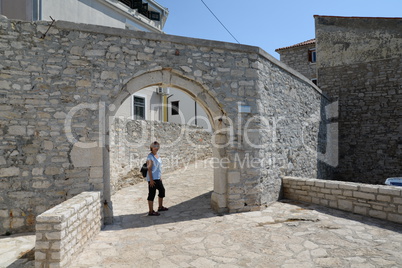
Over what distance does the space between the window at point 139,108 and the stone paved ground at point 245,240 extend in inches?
396

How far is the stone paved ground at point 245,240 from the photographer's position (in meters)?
3.26

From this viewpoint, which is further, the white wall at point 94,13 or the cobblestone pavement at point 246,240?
the white wall at point 94,13

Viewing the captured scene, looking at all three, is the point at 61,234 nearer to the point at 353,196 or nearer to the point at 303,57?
the point at 353,196

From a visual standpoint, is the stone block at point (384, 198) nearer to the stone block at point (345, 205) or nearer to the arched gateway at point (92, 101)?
the stone block at point (345, 205)

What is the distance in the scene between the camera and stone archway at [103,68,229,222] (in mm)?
4898

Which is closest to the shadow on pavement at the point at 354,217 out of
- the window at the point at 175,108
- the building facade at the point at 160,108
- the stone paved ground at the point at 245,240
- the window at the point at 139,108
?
the stone paved ground at the point at 245,240

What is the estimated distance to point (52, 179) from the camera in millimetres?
4504

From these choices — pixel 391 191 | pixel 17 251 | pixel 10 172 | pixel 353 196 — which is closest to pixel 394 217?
pixel 391 191

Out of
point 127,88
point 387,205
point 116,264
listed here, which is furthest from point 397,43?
point 116,264

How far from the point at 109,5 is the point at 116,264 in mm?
11859

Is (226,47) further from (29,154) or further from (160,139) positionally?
(160,139)

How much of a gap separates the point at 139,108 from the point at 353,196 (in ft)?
42.1

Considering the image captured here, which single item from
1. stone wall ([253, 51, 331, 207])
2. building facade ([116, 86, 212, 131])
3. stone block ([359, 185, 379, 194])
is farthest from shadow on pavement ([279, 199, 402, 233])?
building facade ([116, 86, 212, 131])

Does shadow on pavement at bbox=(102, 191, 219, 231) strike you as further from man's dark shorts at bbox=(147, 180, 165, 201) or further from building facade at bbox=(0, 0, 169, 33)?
building facade at bbox=(0, 0, 169, 33)
